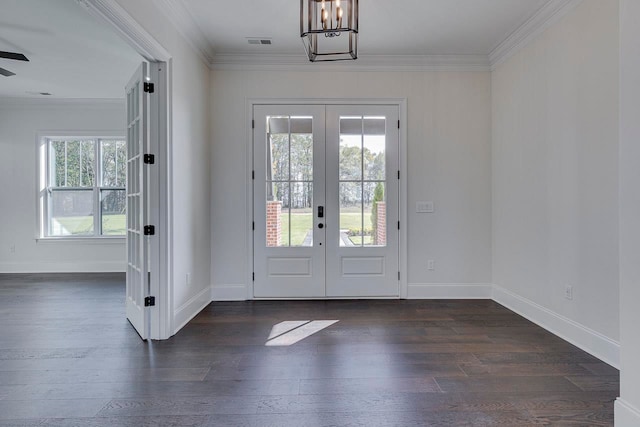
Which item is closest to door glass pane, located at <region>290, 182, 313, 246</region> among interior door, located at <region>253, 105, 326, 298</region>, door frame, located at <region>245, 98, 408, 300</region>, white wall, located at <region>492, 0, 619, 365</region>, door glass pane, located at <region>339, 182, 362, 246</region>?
interior door, located at <region>253, 105, 326, 298</region>

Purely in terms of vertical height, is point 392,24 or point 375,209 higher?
point 392,24

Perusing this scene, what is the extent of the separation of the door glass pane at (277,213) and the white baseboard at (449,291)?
169 cm

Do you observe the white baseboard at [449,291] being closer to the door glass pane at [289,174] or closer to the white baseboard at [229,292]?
the door glass pane at [289,174]

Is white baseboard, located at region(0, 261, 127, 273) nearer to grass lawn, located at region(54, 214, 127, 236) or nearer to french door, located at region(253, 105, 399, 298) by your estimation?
grass lawn, located at region(54, 214, 127, 236)

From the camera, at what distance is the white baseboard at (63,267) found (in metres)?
5.92

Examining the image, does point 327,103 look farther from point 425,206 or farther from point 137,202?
point 137,202

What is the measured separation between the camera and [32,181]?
592 centimetres

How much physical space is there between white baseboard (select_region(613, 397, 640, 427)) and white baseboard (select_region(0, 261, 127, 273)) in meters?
6.47

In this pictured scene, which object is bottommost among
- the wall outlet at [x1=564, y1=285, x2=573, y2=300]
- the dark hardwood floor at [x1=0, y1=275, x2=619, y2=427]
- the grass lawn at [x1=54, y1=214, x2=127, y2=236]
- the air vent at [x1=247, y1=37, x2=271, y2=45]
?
the dark hardwood floor at [x1=0, y1=275, x2=619, y2=427]

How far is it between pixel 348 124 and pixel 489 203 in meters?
1.97

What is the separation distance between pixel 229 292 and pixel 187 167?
1611mm

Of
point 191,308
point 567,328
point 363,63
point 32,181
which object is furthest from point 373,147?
point 32,181

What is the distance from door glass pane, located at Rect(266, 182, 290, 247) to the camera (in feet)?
14.0

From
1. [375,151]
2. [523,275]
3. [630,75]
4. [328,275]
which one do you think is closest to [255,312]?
[328,275]
